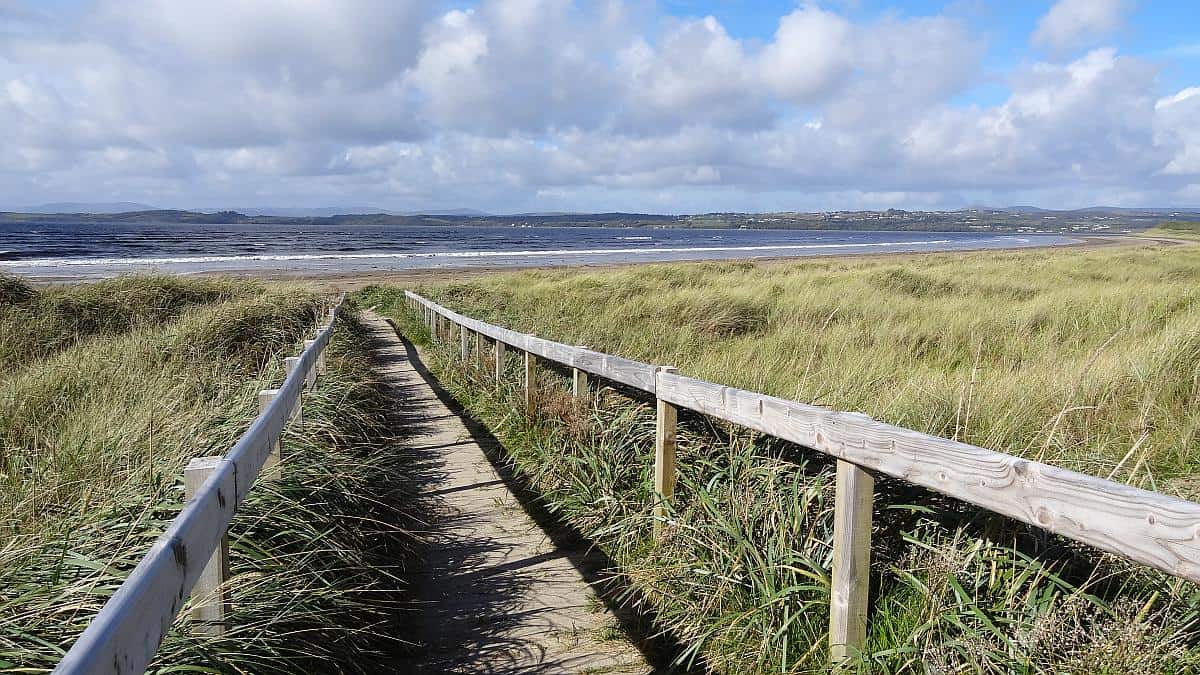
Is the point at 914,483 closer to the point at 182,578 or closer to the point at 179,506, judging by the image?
the point at 182,578

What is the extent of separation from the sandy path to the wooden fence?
1108 mm

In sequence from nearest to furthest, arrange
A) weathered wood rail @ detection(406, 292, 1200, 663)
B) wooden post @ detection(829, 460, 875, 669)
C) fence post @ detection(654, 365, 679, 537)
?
1. weathered wood rail @ detection(406, 292, 1200, 663)
2. wooden post @ detection(829, 460, 875, 669)
3. fence post @ detection(654, 365, 679, 537)

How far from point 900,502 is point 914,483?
37.1 inches

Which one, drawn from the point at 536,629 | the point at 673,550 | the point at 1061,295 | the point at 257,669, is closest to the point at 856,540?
the point at 673,550

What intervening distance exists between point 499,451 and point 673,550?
331cm

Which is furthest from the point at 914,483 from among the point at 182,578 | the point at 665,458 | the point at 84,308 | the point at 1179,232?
the point at 1179,232

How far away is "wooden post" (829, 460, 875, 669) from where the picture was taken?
2971 mm

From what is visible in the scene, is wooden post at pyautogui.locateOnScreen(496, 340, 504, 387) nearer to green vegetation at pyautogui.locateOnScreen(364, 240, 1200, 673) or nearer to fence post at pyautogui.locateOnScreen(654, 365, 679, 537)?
green vegetation at pyautogui.locateOnScreen(364, 240, 1200, 673)

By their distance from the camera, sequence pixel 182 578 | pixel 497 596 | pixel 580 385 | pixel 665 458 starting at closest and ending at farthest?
pixel 182 578 < pixel 497 596 < pixel 665 458 < pixel 580 385

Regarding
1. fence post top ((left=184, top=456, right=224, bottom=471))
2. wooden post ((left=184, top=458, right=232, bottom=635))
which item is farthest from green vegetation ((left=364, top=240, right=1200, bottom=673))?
fence post top ((left=184, top=456, right=224, bottom=471))

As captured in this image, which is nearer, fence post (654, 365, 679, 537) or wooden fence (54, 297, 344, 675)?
wooden fence (54, 297, 344, 675)

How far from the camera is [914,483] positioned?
9.00 feet

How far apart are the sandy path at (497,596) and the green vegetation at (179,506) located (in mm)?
237

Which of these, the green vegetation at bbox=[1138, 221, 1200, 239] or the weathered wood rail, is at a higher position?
the weathered wood rail
